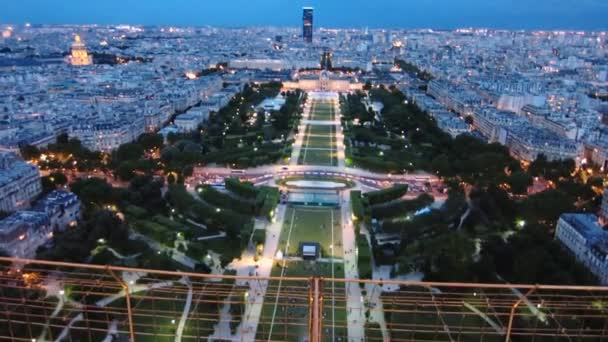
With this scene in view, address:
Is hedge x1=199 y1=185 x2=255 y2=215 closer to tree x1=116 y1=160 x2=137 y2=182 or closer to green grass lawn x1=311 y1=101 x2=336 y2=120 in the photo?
tree x1=116 y1=160 x2=137 y2=182

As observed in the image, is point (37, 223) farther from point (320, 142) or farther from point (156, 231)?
point (320, 142)

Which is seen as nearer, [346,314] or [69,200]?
[346,314]

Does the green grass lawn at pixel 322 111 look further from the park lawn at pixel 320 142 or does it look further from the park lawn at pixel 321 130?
the park lawn at pixel 320 142

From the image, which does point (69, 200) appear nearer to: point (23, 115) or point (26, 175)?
point (26, 175)

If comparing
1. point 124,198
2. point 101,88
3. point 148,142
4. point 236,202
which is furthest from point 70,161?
point 101,88

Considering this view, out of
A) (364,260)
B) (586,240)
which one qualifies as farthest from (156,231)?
(586,240)

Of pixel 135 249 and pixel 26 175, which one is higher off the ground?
pixel 26 175

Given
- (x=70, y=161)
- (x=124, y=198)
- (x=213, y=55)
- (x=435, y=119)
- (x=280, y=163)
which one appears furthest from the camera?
(x=213, y=55)
